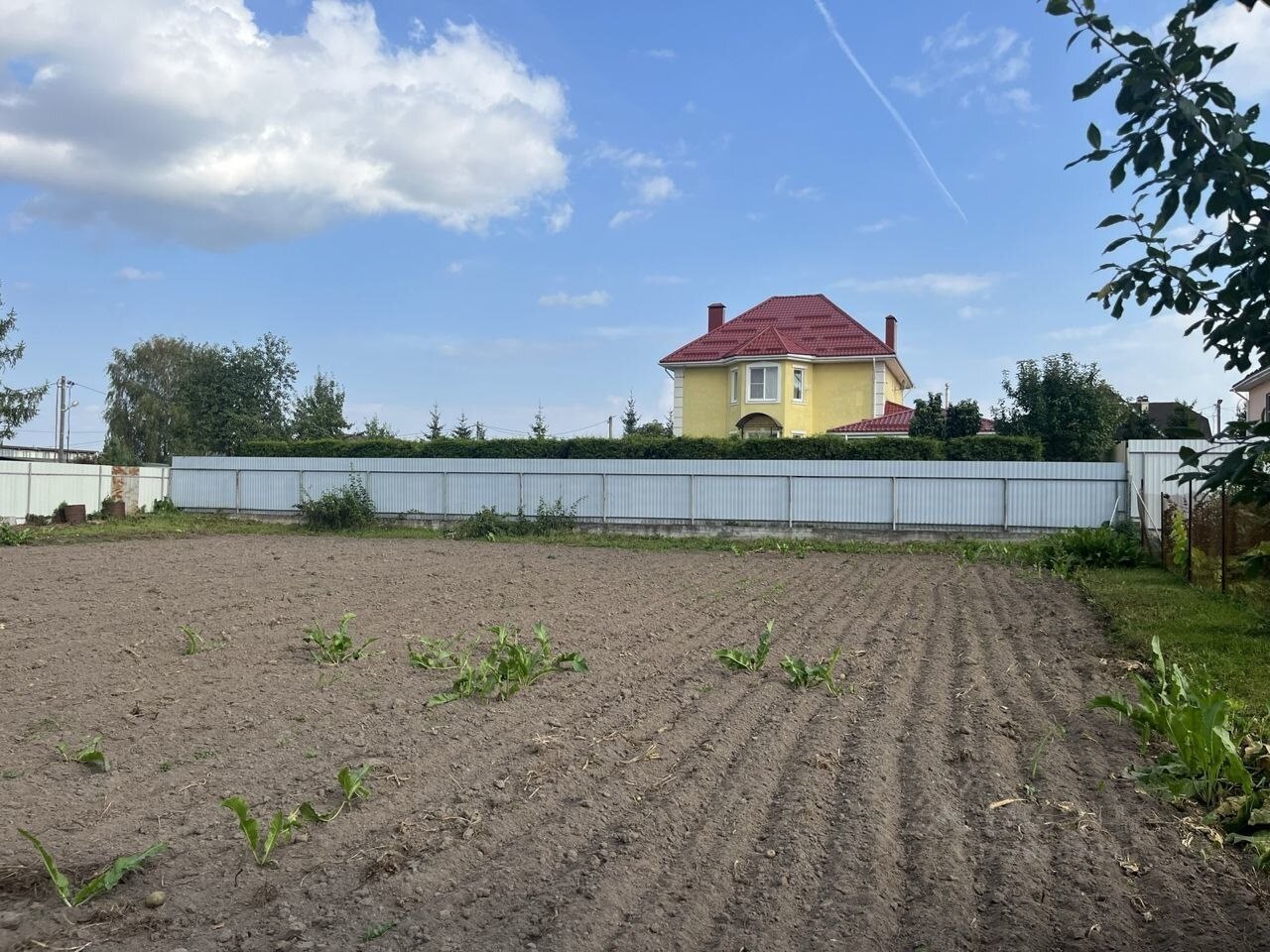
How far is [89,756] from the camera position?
15.5 feet

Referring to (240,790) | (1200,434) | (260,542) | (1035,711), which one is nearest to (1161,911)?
(1200,434)

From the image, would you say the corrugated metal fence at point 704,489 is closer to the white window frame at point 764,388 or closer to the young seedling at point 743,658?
the white window frame at point 764,388

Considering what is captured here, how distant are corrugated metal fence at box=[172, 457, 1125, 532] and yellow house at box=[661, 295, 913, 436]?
30.9ft

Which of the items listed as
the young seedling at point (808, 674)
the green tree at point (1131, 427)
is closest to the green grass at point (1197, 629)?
the young seedling at point (808, 674)

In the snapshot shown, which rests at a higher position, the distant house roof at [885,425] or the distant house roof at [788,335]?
the distant house roof at [788,335]

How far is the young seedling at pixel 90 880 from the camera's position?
3.26 m

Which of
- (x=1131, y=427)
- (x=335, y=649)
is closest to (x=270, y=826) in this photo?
(x=335, y=649)

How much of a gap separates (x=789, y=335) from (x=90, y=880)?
106 feet

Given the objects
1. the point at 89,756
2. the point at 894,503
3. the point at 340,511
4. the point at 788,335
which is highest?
the point at 788,335

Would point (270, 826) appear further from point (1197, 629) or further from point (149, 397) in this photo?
point (149, 397)

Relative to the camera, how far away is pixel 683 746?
499 centimetres

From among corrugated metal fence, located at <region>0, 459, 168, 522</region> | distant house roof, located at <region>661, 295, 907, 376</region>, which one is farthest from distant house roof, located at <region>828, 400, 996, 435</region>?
corrugated metal fence, located at <region>0, 459, 168, 522</region>

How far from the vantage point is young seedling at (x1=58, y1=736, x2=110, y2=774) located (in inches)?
185

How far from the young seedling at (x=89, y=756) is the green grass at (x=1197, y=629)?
665 centimetres
